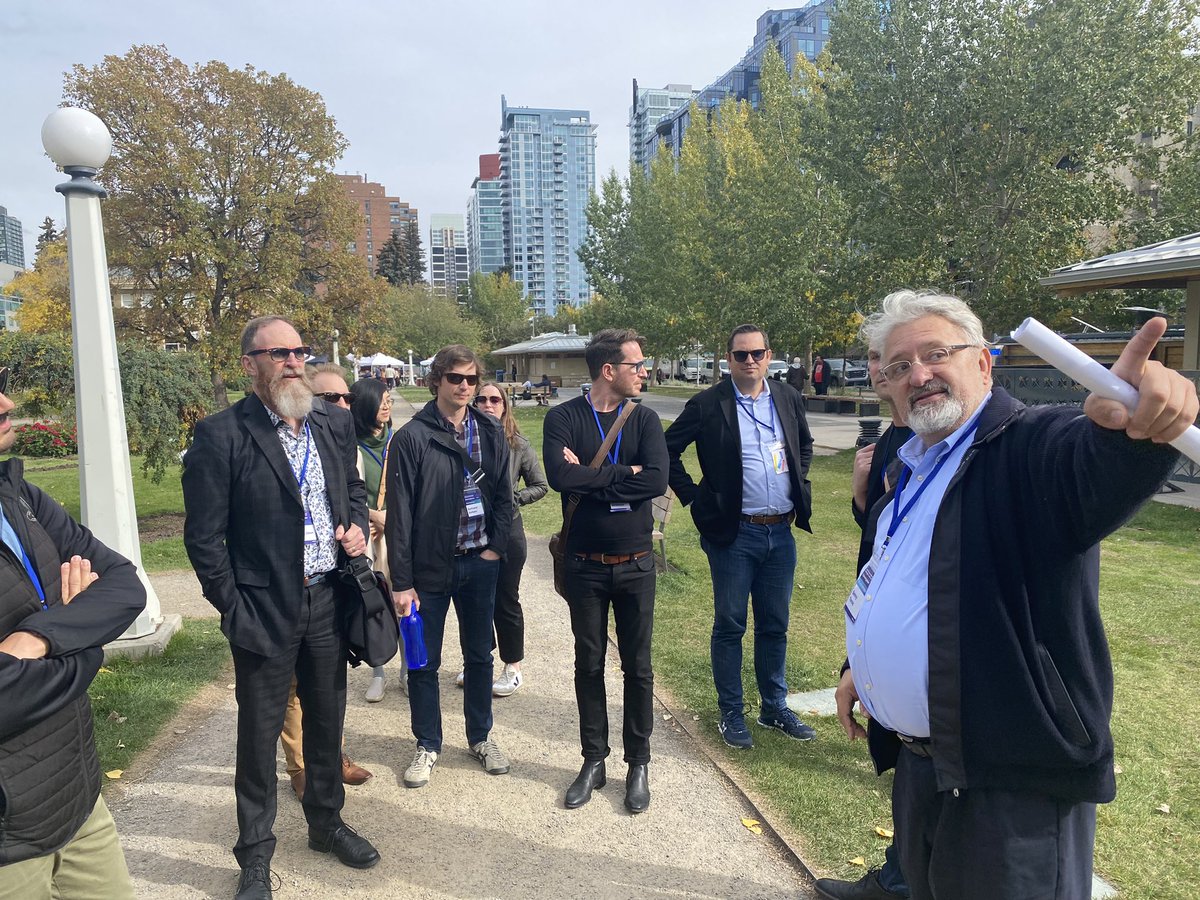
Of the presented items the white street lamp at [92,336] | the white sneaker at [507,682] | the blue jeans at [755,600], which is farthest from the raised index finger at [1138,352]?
the white street lamp at [92,336]

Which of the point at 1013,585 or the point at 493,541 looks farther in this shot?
the point at 493,541

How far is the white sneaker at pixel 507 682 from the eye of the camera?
4961mm

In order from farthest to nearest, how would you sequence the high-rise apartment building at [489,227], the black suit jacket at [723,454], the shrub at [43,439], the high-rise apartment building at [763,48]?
the high-rise apartment building at [489,227]
the high-rise apartment building at [763,48]
the shrub at [43,439]
the black suit jacket at [723,454]

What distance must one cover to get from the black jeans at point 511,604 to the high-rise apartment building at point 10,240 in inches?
7905

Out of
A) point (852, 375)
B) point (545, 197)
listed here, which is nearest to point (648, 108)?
point (545, 197)

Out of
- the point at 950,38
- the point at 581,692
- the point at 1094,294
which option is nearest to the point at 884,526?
the point at 581,692

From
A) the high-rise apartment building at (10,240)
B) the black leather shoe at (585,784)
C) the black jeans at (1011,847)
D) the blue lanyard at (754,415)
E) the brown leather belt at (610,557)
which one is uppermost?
the high-rise apartment building at (10,240)

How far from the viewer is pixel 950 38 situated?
50.5ft

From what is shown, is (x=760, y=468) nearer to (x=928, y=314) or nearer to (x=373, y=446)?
(x=928, y=314)

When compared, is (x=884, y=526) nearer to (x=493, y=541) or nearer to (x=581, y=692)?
(x=581, y=692)

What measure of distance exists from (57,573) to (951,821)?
242cm

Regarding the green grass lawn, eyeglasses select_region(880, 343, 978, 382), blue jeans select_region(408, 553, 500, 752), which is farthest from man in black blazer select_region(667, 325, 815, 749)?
eyeglasses select_region(880, 343, 978, 382)

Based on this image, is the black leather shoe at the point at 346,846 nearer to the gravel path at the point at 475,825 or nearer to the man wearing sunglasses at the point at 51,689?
the gravel path at the point at 475,825

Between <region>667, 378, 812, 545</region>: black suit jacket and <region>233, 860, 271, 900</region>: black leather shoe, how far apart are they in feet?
8.15
